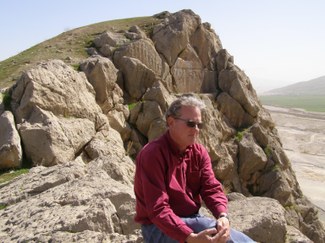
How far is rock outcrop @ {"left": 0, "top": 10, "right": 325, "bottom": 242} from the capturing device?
8.48 meters

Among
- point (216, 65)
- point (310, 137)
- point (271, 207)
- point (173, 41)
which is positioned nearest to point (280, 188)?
point (216, 65)

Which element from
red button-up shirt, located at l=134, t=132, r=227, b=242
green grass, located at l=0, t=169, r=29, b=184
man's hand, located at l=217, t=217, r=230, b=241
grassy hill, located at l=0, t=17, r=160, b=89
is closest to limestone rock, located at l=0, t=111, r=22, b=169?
green grass, located at l=0, t=169, r=29, b=184

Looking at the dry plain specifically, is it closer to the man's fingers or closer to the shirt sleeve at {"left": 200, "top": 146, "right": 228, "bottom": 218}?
the shirt sleeve at {"left": 200, "top": 146, "right": 228, "bottom": 218}

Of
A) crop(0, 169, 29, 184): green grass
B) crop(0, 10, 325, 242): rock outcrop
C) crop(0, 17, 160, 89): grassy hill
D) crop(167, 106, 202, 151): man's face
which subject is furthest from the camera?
crop(0, 17, 160, 89): grassy hill

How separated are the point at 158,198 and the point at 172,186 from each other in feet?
1.32

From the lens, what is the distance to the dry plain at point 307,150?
52.2 m

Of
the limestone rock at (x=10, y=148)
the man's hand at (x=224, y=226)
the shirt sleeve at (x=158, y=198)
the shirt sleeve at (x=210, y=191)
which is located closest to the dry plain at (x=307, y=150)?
the limestone rock at (x=10, y=148)

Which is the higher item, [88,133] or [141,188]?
[141,188]

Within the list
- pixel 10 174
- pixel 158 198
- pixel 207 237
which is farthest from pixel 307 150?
pixel 158 198

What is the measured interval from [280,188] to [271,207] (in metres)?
15.5

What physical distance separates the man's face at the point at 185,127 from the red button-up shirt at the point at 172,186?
11 centimetres

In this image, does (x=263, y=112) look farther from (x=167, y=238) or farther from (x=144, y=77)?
(x=167, y=238)

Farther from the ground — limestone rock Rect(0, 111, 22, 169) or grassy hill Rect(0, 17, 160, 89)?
grassy hill Rect(0, 17, 160, 89)

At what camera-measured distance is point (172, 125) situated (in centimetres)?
625
